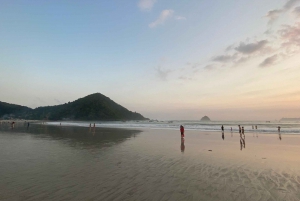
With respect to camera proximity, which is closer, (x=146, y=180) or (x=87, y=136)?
(x=146, y=180)

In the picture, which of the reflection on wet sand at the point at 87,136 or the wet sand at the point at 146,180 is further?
the reflection on wet sand at the point at 87,136

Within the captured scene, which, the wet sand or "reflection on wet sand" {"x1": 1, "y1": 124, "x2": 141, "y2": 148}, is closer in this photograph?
the wet sand

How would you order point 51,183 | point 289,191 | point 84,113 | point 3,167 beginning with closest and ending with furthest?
point 289,191 < point 51,183 < point 3,167 < point 84,113

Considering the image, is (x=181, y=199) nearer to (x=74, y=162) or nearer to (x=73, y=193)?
(x=73, y=193)

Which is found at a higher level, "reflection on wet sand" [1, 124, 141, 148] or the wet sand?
"reflection on wet sand" [1, 124, 141, 148]

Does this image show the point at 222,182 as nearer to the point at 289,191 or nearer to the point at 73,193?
the point at 289,191

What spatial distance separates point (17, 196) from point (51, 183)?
1.48 m

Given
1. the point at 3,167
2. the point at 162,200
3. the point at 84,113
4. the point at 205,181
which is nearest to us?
the point at 162,200

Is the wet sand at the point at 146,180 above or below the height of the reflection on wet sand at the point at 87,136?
below

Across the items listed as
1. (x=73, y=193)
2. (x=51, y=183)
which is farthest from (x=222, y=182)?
(x=51, y=183)

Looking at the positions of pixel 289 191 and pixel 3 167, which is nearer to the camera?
pixel 289 191

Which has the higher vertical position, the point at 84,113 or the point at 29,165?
the point at 84,113

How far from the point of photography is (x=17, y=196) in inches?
245

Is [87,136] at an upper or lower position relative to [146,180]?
upper
